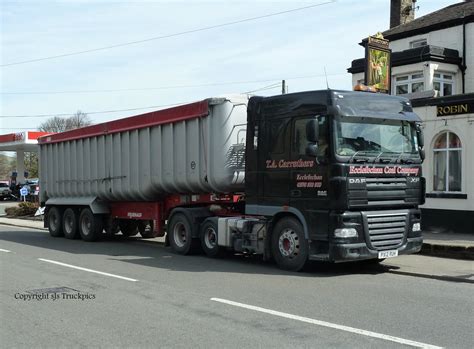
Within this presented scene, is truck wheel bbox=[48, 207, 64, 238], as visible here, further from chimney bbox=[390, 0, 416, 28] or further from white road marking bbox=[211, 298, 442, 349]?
chimney bbox=[390, 0, 416, 28]

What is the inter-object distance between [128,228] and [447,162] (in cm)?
1012

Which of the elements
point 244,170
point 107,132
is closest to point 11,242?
point 107,132

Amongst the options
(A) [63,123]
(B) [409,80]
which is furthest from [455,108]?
(A) [63,123]

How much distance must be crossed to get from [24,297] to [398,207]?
6606 mm

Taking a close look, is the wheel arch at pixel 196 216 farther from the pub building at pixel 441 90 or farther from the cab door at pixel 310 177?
the pub building at pixel 441 90

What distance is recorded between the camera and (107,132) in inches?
618

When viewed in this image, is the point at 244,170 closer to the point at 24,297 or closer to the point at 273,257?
the point at 273,257

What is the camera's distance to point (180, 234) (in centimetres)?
1306

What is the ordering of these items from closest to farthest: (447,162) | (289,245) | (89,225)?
1. (289,245)
2. (447,162)
3. (89,225)

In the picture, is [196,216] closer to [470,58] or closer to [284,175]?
[284,175]

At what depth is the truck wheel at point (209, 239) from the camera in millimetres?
12023

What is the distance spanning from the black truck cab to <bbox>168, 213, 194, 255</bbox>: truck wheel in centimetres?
233

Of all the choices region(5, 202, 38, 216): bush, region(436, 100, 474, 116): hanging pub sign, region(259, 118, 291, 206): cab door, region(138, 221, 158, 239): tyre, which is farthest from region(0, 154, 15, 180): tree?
region(259, 118, 291, 206): cab door

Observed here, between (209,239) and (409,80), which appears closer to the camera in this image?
(209,239)
